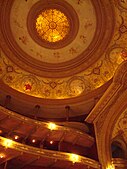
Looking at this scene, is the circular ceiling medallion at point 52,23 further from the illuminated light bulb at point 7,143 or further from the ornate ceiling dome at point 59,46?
the illuminated light bulb at point 7,143

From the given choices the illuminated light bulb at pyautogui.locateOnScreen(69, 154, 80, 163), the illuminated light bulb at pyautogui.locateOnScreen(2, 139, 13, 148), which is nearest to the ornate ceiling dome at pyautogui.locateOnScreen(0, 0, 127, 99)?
the illuminated light bulb at pyautogui.locateOnScreen(69, 154, 80, 163)

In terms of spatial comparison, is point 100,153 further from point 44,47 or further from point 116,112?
point 44,47

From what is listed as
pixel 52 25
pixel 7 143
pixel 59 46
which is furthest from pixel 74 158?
pixel 52 25

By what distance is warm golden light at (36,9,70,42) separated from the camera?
14695mm

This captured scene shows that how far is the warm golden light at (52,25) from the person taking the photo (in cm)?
1470

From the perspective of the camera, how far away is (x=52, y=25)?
14953 mm

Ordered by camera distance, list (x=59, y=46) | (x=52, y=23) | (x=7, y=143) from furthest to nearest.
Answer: (x=59, y=46), (x=52, y=23), (x=7, y=143)

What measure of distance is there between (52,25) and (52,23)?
0.12 metres

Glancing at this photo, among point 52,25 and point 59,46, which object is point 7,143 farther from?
point 52,25

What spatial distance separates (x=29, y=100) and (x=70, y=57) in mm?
3745

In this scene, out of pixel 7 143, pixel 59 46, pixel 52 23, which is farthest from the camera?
pixel 59 46

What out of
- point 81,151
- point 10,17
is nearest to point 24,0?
point 10,17

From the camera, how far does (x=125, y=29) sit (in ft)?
46.3

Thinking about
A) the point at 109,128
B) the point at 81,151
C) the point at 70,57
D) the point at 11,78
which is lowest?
the point at 81,151
